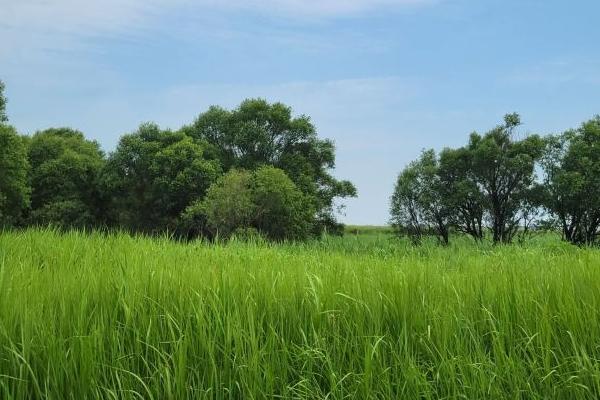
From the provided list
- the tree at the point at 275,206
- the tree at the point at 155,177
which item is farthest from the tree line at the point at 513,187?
the tree at the point at 155,177

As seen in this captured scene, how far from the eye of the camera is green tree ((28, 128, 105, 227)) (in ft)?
95.8

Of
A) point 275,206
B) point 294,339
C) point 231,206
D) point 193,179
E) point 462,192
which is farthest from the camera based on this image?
point 193,179

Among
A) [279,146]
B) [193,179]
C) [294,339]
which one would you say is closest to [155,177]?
[193,179]

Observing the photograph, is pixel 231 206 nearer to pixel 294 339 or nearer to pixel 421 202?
pixel 421 202

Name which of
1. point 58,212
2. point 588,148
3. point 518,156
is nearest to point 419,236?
point 518,156

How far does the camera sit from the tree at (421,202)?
23.8m

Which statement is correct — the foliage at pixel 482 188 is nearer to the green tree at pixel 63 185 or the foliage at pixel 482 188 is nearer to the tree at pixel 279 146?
the tree at pixel 279 146

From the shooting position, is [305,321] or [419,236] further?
[419,236]

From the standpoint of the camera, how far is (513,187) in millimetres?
22297

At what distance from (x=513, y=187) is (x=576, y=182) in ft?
7.56

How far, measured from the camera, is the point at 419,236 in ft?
79.1

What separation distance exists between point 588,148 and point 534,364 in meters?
21.5

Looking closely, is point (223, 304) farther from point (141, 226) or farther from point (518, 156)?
point (141, 226)

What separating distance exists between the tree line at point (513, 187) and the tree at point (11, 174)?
18.1m
